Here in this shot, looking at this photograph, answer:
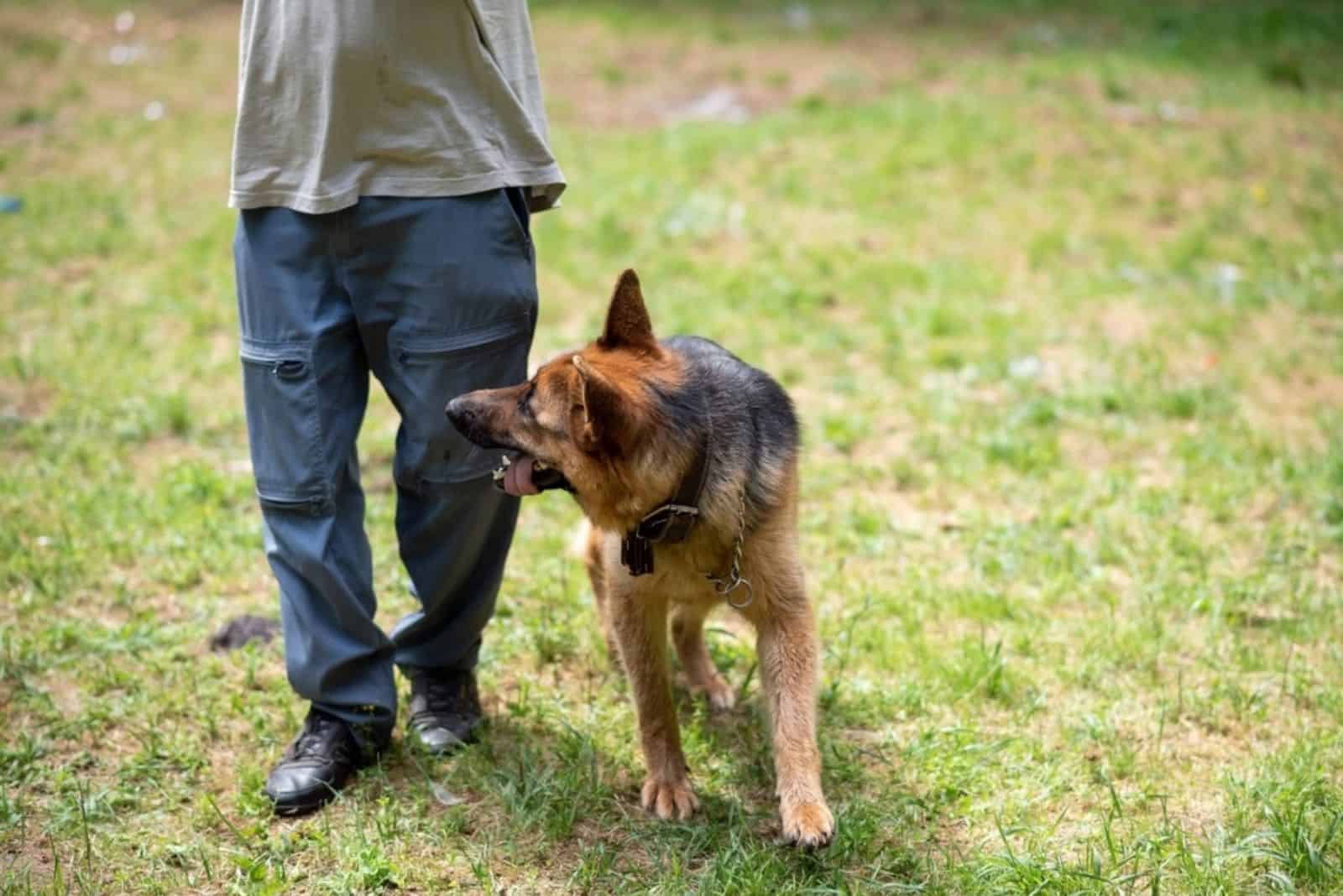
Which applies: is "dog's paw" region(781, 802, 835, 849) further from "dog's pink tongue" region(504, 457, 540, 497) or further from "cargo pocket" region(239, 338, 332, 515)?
"cargo pocket" region(239, 338, 332, 515)

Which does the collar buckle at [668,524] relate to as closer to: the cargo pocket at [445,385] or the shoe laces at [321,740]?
the cargo pocket at [445,385]

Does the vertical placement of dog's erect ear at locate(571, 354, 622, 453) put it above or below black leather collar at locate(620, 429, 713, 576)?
above

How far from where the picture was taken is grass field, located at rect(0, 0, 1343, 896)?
3551 millimetres

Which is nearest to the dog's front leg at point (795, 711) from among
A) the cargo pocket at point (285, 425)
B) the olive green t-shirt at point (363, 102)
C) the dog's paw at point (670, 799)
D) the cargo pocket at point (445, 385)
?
the dog's paw at point (670, 799)

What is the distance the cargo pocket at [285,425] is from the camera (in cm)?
355

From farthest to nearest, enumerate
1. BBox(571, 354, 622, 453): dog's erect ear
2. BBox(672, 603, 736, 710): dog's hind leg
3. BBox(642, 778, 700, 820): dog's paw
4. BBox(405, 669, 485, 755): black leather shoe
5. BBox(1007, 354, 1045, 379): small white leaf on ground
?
BBox(1007, 354, 1045, 379): small white leaf on ground, BBox(672, 603, 736, 710): dog's hind leg, BBox(405, 669, 485, 755): black leather shoe, BBox(642, 778, 700, 820): dog's paw, BBox(571, 354, 622, 453): dog's erect ear

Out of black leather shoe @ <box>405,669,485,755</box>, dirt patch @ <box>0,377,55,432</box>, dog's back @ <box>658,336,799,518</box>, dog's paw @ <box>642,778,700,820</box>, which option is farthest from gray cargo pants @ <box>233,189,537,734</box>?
dirt patch @ <box>0,377,55,432</box>

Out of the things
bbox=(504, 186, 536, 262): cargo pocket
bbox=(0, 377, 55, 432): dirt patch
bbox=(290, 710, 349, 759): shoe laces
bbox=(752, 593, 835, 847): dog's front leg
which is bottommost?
bbox=(0, 377, 55, 432): dirt patch

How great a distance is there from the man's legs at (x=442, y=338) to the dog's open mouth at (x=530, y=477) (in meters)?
0.26

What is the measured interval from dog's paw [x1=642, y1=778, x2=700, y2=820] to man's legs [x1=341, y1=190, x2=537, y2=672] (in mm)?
833

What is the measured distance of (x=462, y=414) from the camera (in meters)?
3.44

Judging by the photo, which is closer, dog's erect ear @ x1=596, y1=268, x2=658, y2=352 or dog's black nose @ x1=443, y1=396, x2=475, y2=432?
dog's black nose @ x1=443, y1=396, x2=475, y2=432

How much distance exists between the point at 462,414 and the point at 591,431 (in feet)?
1.34

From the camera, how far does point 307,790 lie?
143 inches
